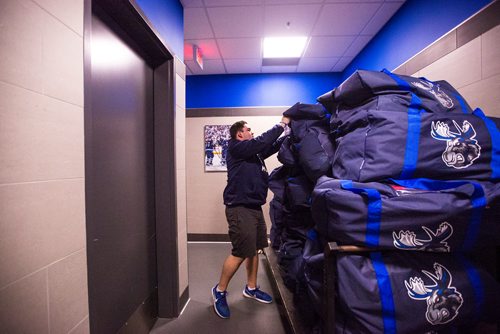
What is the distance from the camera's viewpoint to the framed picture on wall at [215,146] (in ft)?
12.2

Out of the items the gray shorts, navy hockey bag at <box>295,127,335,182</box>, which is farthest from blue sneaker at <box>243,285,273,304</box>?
navy hockey bag at <box>295,127,335,182</box>

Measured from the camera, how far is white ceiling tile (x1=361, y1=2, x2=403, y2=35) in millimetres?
2213

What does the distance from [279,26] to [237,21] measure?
0.49 meters

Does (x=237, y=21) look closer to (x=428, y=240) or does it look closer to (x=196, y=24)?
(x=196, y=24)

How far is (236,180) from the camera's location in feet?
6.17

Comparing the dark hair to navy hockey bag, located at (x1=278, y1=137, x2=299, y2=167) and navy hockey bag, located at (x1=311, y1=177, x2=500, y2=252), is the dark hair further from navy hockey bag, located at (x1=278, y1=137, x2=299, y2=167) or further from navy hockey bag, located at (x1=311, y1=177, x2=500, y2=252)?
navy hockey bag, located at (x1=311, y1=177, x2=500, y2=252)

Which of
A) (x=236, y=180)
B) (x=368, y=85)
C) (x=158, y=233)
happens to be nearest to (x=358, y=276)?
(x=368, y=85)

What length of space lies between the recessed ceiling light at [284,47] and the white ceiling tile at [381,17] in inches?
28.8

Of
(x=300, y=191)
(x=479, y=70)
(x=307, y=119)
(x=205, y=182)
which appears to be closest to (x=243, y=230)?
(x=300, y=191)

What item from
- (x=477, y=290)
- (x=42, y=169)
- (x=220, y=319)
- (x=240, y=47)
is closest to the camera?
(x=42, y=169)

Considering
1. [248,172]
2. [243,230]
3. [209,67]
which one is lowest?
[243,230]

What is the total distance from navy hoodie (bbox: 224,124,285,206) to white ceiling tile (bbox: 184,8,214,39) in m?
Answer: 1.46

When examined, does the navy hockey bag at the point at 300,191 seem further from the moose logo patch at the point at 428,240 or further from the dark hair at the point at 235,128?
the dark hair at the point at 235,128

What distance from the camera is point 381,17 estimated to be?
7.82ft
